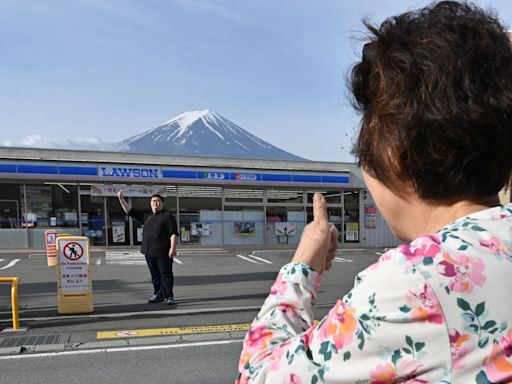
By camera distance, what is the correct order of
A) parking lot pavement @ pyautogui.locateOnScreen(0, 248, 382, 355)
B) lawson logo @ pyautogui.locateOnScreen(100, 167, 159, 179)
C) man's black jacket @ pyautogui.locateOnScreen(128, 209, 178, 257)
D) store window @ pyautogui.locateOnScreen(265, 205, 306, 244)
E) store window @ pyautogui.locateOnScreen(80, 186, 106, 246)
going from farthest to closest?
store window @ pyautogui.locateOnScreen(265, 205, 306, 244) → store window @ pyautogui.locateOnScreen(80, 186, 106, 246) → lawson logo @ pyautogui.locateOnScreen(100, 167, 159, 179) → man's black jacket @ pyautogui.locateOnScreen(128, 209, 178, 257) → parking lot pavement @ pyautogui.locateOnScreen(0, 248, 382, 355)

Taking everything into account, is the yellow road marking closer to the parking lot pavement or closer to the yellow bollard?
the parking lot pavement

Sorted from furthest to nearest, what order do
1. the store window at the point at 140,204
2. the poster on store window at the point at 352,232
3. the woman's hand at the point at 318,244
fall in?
the poster on store window at the point at 352,232 < the store window at the point at 140,204 < the woman's hand at the point at 318,244

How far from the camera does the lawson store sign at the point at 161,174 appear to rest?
56.1 ft

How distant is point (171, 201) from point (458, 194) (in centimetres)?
1870

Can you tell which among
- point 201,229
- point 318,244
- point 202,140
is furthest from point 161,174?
point 202,140

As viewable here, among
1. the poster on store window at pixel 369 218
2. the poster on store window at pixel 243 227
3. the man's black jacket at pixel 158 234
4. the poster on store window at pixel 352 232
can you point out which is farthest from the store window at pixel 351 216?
the man's black jacket at pixel 158 234

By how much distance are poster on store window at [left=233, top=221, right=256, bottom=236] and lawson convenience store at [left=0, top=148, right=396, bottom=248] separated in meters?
0.05

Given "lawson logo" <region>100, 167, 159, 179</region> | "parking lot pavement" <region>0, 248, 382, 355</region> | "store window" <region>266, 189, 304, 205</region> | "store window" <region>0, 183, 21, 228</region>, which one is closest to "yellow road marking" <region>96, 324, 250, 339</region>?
"parking lot pavement" <region>0, 248, 382, 355</region>

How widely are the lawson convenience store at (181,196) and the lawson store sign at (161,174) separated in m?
0.04

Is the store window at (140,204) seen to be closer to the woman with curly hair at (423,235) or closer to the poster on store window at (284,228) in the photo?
the poster on store window at (284,228)

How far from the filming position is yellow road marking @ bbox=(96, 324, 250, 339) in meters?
5.75

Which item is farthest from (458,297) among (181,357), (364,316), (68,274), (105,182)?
(105,182)

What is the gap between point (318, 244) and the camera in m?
1.02

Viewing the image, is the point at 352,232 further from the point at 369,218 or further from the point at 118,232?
the point at 118,232
